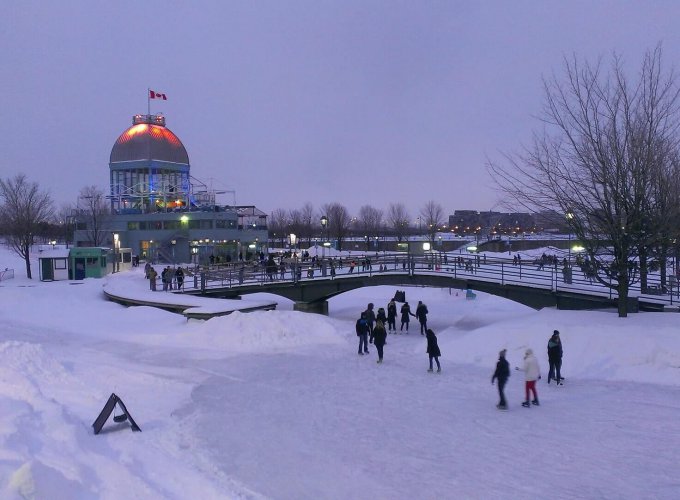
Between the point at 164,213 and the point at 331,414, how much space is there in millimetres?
58030

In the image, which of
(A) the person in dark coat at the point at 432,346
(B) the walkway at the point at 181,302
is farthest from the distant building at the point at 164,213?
(A) the person in dark coat at the point at 432,346

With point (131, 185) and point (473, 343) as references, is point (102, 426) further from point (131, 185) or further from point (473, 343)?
point (131, 185)

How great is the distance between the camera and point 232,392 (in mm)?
14422

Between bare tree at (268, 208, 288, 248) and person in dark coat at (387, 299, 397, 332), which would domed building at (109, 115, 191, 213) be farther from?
person in dark coat at (387, 299, 397, 332)

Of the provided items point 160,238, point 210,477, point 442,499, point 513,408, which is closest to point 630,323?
point 513,408

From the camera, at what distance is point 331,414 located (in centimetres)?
1237

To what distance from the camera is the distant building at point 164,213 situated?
211 ft

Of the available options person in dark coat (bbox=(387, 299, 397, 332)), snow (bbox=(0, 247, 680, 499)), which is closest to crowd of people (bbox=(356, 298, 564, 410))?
snow (bbox=(0, 247, 680, 499))

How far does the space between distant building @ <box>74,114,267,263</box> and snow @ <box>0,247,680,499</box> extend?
38.3 meters

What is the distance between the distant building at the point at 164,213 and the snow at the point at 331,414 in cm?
3831

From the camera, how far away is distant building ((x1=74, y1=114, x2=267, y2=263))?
6419 cm

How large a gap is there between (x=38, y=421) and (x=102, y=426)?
1092 millimetres

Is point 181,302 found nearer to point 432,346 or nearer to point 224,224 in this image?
point 432,346

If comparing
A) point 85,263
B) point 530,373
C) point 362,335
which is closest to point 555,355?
point 530,373
